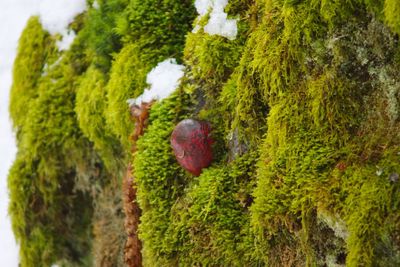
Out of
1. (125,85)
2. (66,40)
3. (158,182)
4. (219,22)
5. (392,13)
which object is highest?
(66,40)

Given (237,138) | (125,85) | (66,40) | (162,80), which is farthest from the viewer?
(66,40)

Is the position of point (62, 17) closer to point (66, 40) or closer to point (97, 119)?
point (66, 40)

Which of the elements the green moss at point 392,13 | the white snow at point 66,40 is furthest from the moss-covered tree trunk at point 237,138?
the white snow at point 66,40

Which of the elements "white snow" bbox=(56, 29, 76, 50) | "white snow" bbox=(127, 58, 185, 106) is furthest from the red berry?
"white snow" bbox=(56, 29, 76, 50)

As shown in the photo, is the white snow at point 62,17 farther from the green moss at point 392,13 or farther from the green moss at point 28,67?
the green moss at point 392,13

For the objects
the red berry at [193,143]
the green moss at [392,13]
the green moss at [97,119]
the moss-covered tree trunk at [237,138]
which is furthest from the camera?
the green moss at [97,119]

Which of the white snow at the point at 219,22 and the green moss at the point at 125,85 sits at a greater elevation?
the green moss at the point at 125,85

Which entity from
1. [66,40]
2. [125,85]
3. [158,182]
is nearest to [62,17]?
[66,40]
